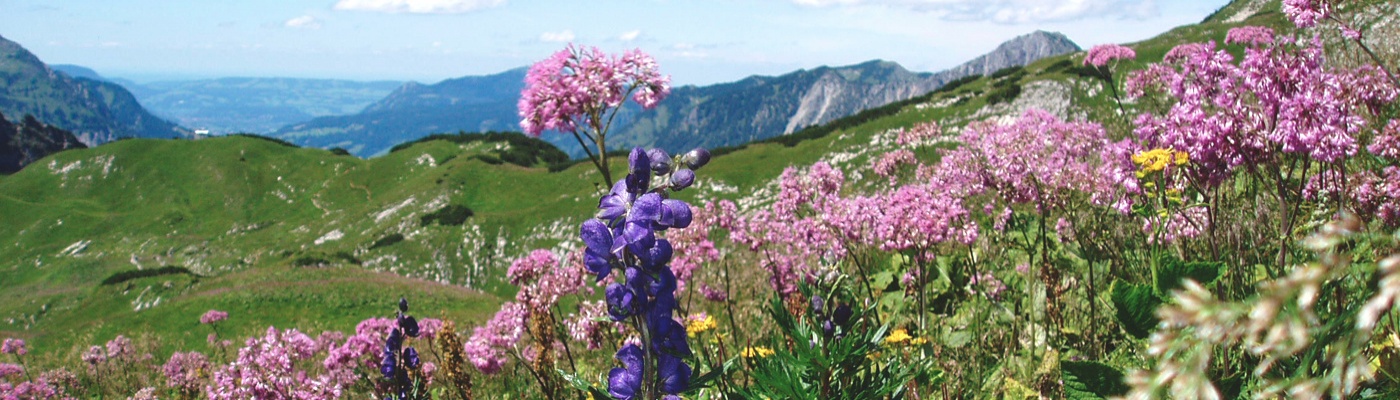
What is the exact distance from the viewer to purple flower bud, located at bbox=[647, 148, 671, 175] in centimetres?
239

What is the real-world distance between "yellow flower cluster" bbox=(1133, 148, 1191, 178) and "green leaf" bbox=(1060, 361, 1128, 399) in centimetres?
188

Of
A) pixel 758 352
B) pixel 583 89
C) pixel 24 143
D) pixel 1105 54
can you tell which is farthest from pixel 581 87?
pixel 24 143

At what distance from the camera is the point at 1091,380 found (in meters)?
3.33

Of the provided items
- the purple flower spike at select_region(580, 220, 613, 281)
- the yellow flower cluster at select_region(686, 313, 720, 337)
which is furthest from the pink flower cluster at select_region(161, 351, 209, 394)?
the purple flower spike at select_region(580, 220, 613, 281)

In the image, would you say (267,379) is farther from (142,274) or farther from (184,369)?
(142,274)

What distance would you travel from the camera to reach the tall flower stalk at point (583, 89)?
6.62 m

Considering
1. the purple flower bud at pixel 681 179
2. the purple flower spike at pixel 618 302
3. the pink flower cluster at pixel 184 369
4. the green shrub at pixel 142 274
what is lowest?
the green shrub at pixel 142 274

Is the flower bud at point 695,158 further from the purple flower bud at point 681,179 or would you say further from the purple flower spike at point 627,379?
the purple flower spike at point 627,379

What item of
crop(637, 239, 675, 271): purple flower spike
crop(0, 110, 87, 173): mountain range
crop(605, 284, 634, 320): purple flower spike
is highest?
crop(637, 239, 675, 271): purple flower spike

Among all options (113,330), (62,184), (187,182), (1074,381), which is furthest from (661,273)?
(62,184)

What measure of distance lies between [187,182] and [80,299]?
56.4 metres

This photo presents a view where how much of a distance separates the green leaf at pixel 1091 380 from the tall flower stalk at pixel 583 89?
4.32m

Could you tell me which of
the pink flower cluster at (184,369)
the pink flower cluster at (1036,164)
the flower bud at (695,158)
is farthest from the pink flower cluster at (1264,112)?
the pink flower cluster at (184,369)

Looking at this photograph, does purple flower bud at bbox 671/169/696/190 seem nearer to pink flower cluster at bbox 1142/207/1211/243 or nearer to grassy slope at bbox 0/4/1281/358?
pink flower cluster at bbox 1142/207/1211/243
